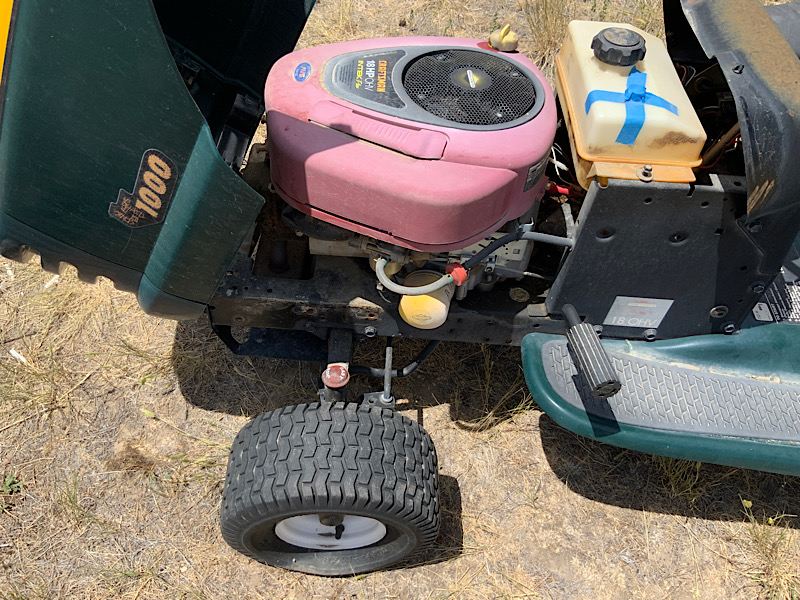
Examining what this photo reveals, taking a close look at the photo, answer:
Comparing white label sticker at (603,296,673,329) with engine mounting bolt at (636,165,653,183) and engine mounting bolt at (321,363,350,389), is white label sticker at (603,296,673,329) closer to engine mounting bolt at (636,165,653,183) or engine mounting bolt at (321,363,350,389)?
engine mounting bolt at (636,165,653,183)

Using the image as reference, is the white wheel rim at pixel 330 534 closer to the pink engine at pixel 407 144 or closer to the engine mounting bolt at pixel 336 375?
the engine mounting bolt at pixel 336 375

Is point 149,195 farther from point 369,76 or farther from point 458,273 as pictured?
point 458,273

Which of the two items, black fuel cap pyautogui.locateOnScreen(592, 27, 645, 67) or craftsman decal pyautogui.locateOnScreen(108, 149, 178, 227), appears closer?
craftsman decal pyautogui.locateOnScreen(108, 149, 178, 227)

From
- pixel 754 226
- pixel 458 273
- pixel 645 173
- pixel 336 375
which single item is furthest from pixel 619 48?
pixel 336 375

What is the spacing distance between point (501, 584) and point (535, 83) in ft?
4.89

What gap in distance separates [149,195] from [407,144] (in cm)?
60

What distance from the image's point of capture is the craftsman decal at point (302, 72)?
1901 mm

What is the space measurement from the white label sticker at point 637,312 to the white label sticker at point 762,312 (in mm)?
373

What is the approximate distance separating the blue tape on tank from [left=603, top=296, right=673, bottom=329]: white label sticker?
0.50m

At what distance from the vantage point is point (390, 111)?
182cm

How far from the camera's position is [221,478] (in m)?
2.44

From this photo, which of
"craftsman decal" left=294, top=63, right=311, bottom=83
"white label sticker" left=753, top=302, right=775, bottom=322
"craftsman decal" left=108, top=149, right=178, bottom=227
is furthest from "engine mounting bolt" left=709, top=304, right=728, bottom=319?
"craftsman decal" left=108, top=149, right=178, bottom=227

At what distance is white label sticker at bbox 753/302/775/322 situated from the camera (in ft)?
7.57

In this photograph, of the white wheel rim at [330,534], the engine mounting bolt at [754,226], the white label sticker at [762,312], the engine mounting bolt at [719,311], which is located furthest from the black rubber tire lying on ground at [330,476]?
the white label sticker at [762,312]
